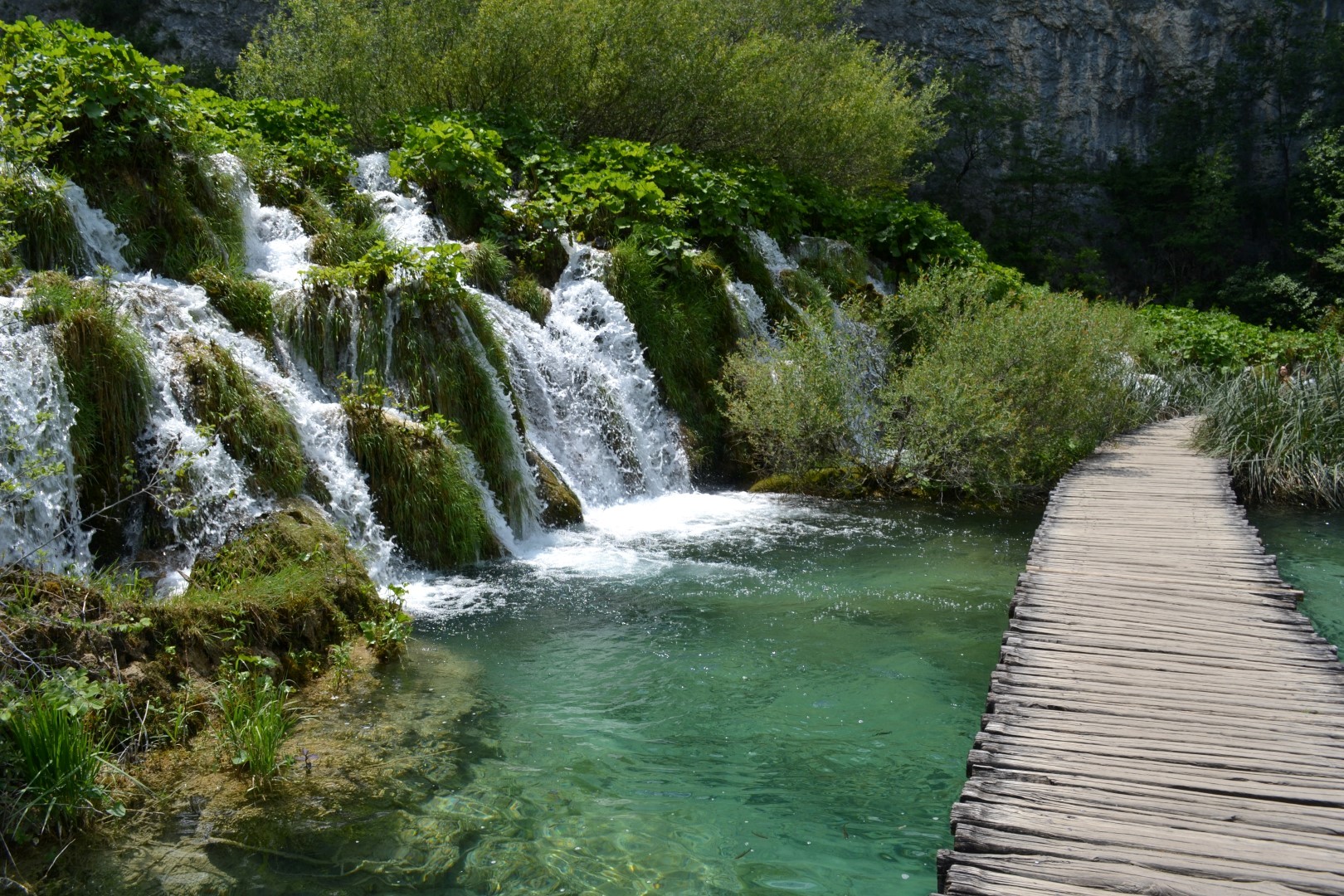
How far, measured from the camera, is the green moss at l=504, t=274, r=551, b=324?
10992 mm

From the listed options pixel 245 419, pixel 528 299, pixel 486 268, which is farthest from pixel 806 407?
pixel 245 419

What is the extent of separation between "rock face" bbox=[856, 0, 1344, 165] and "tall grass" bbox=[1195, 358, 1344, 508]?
19676 mm

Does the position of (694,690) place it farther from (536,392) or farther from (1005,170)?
(1005,170)

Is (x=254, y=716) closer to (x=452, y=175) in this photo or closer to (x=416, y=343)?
(x=416, y=343)

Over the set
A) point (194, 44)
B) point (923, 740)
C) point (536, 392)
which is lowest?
point (923, 740)

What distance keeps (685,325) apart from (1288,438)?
21.1 ft

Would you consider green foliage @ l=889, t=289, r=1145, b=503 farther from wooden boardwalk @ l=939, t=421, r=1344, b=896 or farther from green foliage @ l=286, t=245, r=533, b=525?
green foliage @ l=286, t=245, r=533, b=525

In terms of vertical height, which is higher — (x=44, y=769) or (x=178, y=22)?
(x=178, y=22)

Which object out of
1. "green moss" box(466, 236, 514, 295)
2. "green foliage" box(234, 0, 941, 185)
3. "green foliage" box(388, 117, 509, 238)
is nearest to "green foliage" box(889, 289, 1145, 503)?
"green moss" box(466, 236, 514, 295)

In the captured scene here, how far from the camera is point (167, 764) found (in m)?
4.43

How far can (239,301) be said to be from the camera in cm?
829

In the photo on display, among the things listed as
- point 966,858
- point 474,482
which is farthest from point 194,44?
point 966,858

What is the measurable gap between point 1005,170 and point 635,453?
2186 cm

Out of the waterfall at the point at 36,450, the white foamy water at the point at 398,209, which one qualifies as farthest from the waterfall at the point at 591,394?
the waterfall at the point at 36,450
